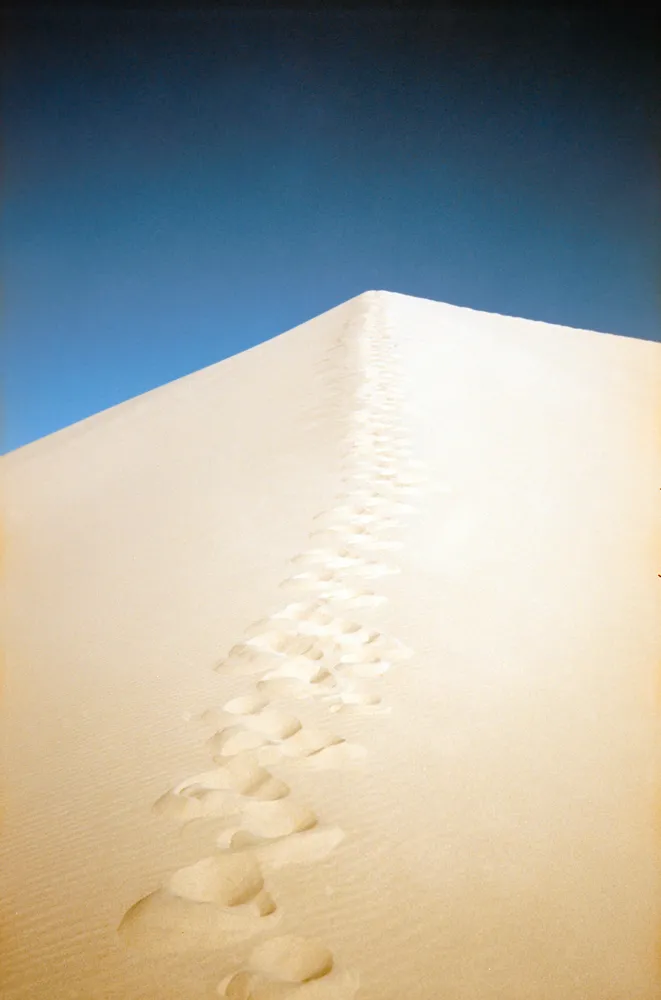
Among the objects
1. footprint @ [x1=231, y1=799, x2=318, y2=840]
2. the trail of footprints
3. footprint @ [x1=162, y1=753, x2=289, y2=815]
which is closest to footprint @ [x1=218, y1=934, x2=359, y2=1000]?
the trail of footprints

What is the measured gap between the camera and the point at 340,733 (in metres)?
2.50

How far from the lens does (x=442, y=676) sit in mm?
2887

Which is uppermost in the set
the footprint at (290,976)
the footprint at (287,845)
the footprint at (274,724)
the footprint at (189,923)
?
the footprint at (274,724)

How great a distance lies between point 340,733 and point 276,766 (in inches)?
12.0

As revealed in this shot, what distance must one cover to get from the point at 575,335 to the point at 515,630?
1325 cm

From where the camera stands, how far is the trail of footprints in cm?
162

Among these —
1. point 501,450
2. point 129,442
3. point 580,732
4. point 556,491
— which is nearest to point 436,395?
point 501,450

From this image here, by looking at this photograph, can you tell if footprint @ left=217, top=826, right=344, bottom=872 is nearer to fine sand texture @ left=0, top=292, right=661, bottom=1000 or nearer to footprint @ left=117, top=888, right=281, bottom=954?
fine sand texture @ left=0, top=292, right=661, bottom=1000

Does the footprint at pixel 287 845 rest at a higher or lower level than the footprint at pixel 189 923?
higher

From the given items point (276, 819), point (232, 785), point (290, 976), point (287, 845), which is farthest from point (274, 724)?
point (290, 976)

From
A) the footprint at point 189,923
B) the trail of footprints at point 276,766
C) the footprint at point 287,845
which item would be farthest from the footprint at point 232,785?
the footprint at point 189,923

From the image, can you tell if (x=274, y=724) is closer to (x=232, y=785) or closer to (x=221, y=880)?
(x=232, y=785)

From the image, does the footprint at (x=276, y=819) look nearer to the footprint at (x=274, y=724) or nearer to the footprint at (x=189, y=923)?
the footprint at (x=189, y=923)

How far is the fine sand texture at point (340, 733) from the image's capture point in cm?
164
